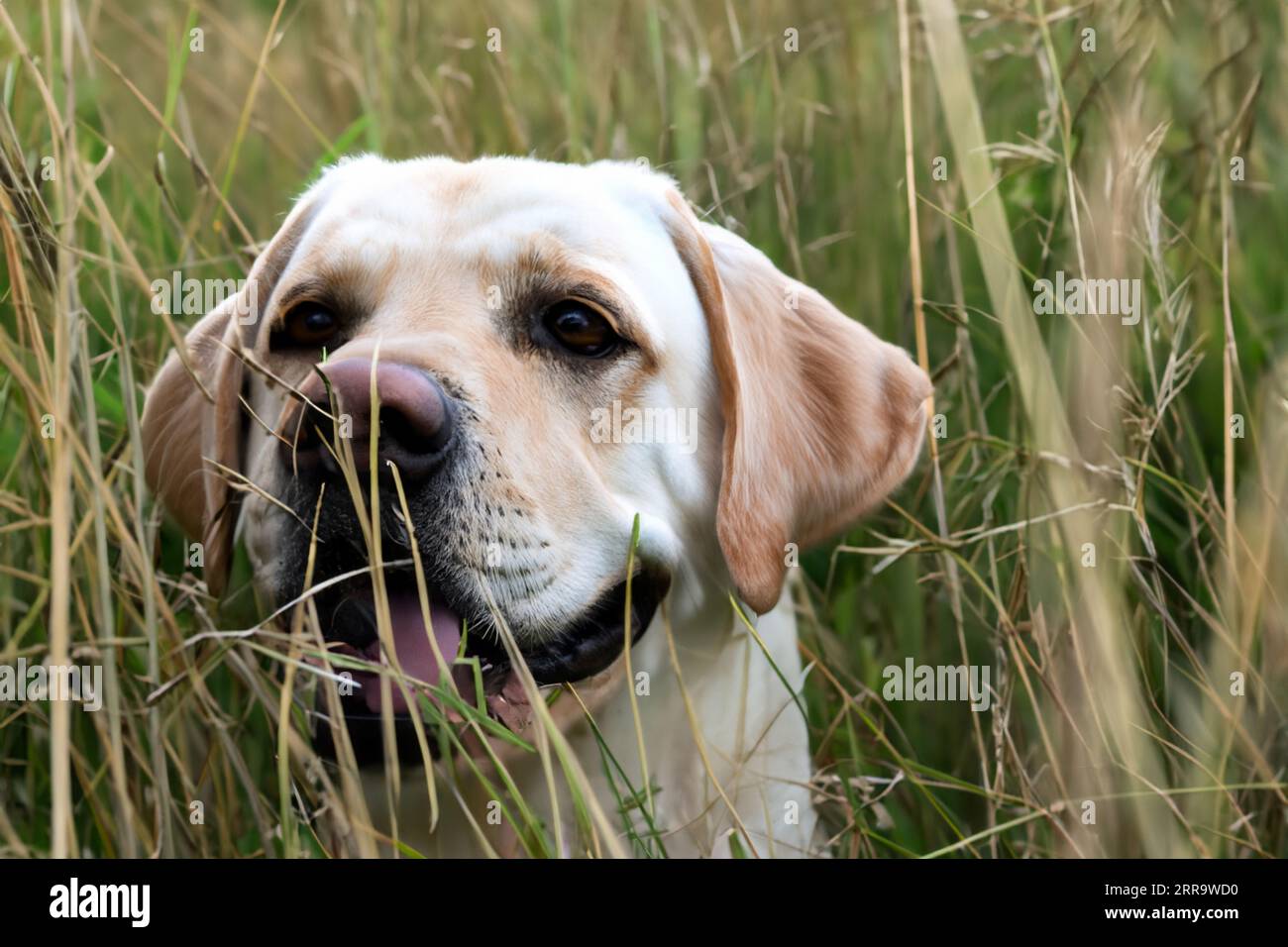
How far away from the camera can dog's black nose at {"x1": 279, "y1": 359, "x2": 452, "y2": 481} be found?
196 centimetres

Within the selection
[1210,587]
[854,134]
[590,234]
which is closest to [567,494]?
[590,234]

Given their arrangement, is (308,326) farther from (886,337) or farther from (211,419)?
(886,337)

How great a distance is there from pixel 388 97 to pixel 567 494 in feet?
6.00

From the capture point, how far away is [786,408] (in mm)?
2461

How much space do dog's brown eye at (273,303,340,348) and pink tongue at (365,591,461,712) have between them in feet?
1.68

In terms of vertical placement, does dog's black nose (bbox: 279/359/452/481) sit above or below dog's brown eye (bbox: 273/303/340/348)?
below

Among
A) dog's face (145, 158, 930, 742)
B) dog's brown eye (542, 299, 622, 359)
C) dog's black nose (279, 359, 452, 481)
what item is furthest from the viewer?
dog's brown eye (542, 299, 622, 359)

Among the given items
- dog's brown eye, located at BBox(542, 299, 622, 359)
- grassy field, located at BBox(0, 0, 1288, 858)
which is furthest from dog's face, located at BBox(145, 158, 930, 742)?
grassy field, located at BBox(0, 0, 1288, 858)

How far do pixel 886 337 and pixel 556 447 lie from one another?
1315mm

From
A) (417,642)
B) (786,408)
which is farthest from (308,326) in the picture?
(786,408)

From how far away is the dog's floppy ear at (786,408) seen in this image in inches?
92.0

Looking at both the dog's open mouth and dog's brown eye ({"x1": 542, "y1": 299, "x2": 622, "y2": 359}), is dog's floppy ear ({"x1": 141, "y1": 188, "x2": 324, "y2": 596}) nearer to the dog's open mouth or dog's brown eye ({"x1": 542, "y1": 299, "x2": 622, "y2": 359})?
the dog's open mouth

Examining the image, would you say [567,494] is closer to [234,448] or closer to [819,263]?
[234,448]
